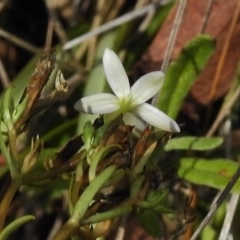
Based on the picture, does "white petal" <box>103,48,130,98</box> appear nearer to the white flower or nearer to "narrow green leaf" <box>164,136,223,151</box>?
the white flower

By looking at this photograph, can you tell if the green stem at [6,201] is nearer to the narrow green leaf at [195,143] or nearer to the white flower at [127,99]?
the white flower at [127,99]

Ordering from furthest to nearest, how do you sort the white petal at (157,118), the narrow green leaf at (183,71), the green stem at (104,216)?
the narrow green leaf at (183,71) < the white petal at (157,118) < the green stem at (104,216)

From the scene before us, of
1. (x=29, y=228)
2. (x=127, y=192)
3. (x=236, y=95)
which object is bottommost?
(x=29, y=228)

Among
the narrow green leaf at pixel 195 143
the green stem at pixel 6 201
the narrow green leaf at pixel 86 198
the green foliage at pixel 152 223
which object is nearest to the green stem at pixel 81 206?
the narrow green leaf at pixel 86 198

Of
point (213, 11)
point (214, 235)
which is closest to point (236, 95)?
point (213, 11)

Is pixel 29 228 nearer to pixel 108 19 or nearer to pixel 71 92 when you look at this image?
pixel 71 92

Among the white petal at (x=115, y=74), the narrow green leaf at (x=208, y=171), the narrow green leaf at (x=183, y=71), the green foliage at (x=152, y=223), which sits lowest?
the green foliage at (x=152, y=223)
